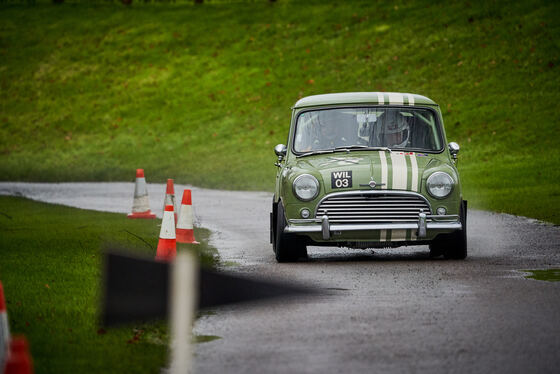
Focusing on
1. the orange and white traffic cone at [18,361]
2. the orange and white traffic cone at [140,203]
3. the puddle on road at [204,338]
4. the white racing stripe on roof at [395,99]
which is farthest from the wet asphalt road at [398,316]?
the orange and white traffic cone at [140,203]

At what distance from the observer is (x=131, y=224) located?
1812 cm

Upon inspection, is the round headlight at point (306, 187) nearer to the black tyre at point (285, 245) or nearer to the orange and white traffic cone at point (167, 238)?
the black tyre at point (285, 245)

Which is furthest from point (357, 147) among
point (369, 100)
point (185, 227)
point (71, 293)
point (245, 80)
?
point (245, 80)

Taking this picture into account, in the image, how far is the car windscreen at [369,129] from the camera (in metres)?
13.2

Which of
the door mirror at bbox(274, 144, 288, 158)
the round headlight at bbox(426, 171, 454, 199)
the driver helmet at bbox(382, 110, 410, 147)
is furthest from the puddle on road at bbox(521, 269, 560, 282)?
the door mirror at bbox(274, 144, 288, 158)

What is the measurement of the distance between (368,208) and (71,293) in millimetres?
3444

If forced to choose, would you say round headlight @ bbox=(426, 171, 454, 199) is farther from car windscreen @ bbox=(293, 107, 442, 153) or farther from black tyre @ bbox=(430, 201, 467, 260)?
car windscreen @ bbox=(293, 107, 442, 153)

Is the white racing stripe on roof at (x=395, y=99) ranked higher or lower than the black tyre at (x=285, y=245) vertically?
higher

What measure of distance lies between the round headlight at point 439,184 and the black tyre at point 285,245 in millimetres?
1465

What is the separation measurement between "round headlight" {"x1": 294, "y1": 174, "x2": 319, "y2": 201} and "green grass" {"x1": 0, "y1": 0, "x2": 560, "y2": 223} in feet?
46.6

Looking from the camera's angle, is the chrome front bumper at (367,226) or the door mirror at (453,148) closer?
the chrome front bumper at (367,226)

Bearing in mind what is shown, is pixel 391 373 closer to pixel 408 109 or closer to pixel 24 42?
pixel 408 109

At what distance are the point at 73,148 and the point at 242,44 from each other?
1069cm

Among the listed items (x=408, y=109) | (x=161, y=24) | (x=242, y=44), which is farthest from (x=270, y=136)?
(x=408, y=109)
